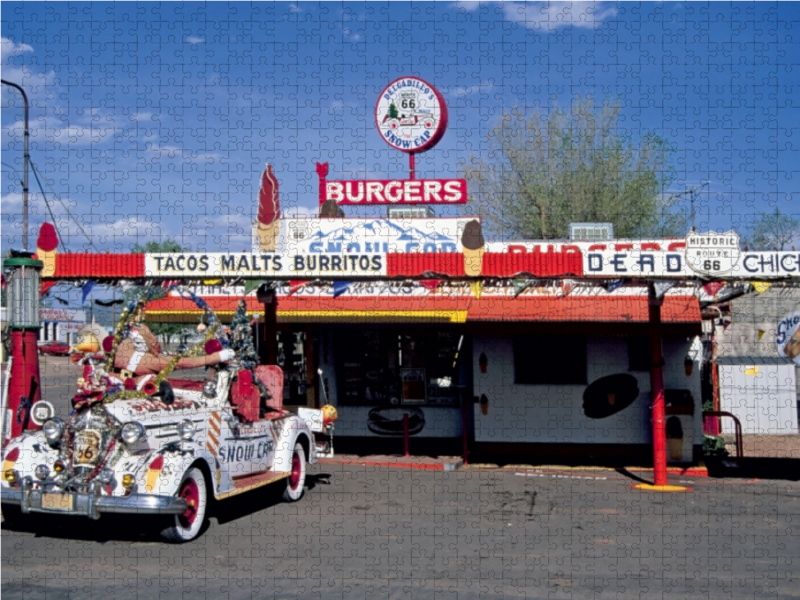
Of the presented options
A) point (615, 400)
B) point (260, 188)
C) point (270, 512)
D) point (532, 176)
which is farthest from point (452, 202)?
point (532, 176)

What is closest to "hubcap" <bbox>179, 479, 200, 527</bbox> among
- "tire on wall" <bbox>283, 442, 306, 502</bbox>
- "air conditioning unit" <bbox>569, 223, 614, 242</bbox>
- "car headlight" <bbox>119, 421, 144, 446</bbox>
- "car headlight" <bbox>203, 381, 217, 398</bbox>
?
"car headlight" <bbox>119, 421, 144, 446</bbox>

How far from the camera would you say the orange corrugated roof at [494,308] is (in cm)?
1528

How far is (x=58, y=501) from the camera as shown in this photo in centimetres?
877

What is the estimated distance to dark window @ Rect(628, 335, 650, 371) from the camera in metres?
A: 16.2

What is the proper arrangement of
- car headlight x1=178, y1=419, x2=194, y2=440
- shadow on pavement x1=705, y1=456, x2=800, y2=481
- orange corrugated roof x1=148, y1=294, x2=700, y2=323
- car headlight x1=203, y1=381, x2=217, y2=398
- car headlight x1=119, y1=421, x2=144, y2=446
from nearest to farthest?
car headlight x1=119, y1=421, x2=144, y2=446, car headlight x1=178, y1=419, x2=194, y2=440, car headlight x1=203, y1=381, x2=217, y2=398, shadow on pavement x1=705, y1=456, x2=800, y2=481, orange corrugated roof x1=148, y1=294, x2=700, y2=323

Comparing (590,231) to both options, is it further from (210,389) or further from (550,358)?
(210,389)

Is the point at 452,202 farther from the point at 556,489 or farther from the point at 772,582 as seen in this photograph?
the point at 772,582

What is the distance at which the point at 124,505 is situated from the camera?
28.6ft

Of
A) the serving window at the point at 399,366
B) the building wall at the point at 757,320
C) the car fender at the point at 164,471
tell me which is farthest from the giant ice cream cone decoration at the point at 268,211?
the building wall at the point at 757,320

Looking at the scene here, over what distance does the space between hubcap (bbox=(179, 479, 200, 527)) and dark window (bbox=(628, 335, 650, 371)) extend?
30.5 ft

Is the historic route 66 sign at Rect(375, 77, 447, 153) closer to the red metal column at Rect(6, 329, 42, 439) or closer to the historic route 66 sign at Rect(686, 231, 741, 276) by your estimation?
the historic route 66 sign at Rect(686, 231, 741, 276)

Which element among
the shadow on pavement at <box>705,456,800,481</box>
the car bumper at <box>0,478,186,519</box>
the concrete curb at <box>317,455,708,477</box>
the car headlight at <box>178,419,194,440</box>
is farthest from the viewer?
the concrete curb at <box>317,455,708,477</box>

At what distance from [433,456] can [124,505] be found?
830 centimetres

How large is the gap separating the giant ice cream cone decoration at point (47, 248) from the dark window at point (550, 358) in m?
8.13
